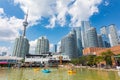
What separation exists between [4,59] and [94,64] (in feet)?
322

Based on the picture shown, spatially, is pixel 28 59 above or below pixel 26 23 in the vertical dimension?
below

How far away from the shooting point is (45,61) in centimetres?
18200

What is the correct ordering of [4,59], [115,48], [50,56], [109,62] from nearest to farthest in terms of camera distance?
[109,62], [115,48], [4,59], [50,56]

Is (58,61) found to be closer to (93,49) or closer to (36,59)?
(36,59)

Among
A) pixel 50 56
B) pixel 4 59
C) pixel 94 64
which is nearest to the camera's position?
pixel 94 64

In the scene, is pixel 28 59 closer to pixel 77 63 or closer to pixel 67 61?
pixel 67 61

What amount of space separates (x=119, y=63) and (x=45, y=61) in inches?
4209

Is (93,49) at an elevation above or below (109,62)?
above

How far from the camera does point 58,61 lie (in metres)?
183

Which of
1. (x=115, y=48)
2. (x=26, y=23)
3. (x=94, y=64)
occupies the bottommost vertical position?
(x=94, y=64)

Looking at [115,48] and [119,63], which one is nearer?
[119,63]

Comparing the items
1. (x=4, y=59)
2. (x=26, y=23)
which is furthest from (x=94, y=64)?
(x=26, y=23)

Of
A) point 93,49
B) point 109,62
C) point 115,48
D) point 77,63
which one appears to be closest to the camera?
point 109,62

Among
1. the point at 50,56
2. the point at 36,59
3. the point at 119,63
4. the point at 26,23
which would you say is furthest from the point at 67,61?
the point at 119,63
